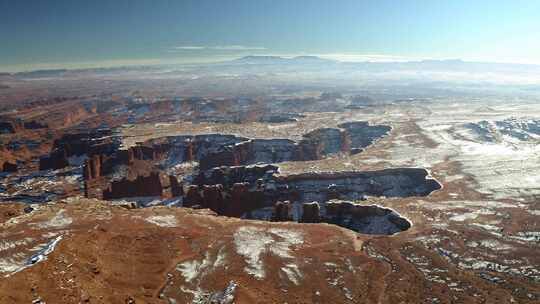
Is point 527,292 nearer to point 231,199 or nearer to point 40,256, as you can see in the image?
point 40,256

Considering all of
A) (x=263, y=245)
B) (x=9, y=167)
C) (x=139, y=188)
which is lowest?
(x=9, y=167)

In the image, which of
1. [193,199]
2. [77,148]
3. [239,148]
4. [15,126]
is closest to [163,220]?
[193,199]

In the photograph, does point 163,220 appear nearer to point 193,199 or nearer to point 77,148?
point 193,199

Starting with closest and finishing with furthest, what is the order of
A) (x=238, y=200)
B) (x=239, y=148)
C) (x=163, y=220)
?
1. (x=163, y=220)
2. (x=238, y=200)
3. (x=239, y=148)

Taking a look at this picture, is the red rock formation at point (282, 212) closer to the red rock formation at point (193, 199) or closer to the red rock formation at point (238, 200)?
the red rock formation at point (238, 200)

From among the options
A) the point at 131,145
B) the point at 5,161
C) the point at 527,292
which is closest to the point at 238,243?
the point at 527,292

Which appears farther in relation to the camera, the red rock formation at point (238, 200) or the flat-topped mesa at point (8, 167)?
the flat-topped mesa at point (8, 167)

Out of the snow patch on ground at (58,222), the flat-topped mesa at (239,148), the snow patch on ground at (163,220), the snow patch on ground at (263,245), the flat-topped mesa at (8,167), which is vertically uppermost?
the snow patch on ground at (58,222)

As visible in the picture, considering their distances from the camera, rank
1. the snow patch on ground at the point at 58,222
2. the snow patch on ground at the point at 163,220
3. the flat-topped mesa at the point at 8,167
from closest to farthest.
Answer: the snow patch on ground at the point at 58,222 → the snow patch on ground at the point at 163,220 → the flat-topped mesa at the point at 8,167

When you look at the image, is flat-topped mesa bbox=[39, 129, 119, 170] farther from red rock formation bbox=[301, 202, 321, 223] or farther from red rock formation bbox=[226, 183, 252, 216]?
red rock formation bbox=[301, 202, 321, 223]

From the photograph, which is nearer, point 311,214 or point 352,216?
point 311,214

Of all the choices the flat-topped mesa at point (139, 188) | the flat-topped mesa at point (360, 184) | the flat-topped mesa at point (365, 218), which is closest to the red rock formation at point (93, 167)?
the flat-topped mesa at point (139, 188)
